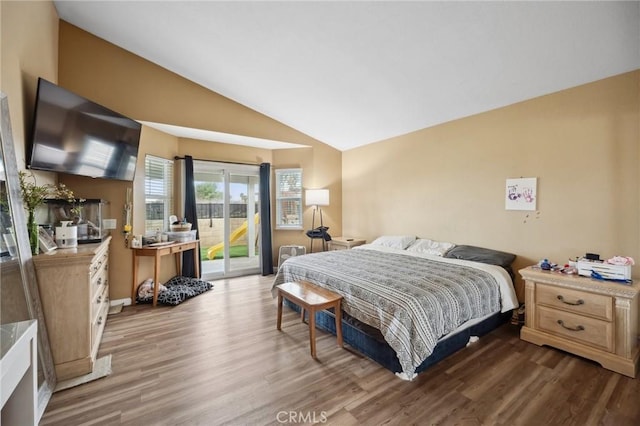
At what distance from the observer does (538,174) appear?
9.46ft

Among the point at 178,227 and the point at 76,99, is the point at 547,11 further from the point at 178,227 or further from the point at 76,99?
the point at 178,227

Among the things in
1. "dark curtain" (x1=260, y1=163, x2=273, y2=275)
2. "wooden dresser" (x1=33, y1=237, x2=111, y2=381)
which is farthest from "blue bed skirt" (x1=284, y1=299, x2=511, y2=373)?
"dark curtain" (x1=260, y1=163, x2=273, y2=275)

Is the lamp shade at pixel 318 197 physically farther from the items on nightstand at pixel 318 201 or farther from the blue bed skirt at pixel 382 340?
the blue bed skirt at pixel 382 340

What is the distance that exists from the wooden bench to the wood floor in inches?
7.6

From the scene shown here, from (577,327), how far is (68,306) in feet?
13.7

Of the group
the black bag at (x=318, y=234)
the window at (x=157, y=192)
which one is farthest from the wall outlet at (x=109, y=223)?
the black bag at (x=318, y=234)

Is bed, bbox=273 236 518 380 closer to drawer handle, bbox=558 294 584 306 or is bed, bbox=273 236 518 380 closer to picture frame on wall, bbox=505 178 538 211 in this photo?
drawer handle, bbox=558 294 584 306

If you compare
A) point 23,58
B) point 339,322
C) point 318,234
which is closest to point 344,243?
point 318,234

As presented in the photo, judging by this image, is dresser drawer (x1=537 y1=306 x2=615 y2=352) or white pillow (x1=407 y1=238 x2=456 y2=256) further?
white pillow (x1=407 y1=238 x2=456 y2=256)

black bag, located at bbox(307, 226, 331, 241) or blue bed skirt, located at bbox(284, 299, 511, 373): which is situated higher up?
black bag, located at bbox(307, 226, 331, 241)

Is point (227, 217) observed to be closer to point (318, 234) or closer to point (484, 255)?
point (318, 234)

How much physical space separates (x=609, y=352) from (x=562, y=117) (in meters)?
2.25

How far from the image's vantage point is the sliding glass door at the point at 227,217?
4.74 meters

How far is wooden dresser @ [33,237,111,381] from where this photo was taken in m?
1.89
